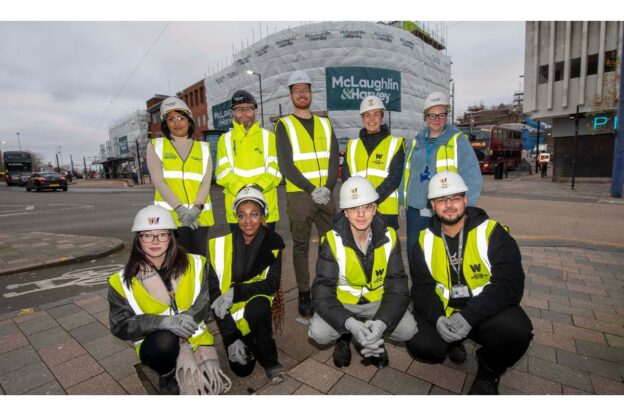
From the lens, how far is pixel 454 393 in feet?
7.47

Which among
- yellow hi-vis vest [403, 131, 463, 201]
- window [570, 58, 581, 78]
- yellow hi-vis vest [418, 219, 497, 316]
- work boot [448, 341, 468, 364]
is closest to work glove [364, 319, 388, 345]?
yellow hi-vis vest [418, 219, 497, 316]

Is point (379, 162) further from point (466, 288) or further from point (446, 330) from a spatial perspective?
point (446, 330)

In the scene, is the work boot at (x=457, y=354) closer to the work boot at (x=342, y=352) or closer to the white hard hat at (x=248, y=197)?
the work boot at (x=342, y=352)

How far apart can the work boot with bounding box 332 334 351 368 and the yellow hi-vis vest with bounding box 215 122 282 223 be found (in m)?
1.38

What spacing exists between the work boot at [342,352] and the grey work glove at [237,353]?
69 cm

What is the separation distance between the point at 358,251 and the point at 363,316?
0.56 metres

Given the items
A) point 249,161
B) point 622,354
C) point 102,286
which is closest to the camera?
point 622,354

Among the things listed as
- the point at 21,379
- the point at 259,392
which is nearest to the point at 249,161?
the point at 259,392

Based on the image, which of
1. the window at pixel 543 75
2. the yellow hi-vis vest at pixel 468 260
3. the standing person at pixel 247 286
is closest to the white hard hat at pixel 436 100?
the yellow hi-vis vest at pixel 468 260

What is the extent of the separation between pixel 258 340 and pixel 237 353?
0.56 feet

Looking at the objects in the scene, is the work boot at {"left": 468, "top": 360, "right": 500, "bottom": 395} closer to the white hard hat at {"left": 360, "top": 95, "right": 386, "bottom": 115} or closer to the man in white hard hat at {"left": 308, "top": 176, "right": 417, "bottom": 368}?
the man in white hard hat at {"left": 308, "top": 176, "right": 417, "bottom": 368}

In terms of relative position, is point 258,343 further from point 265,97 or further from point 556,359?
point 265,97

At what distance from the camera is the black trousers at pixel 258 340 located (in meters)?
2.48

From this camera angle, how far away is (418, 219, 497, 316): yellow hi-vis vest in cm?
240
